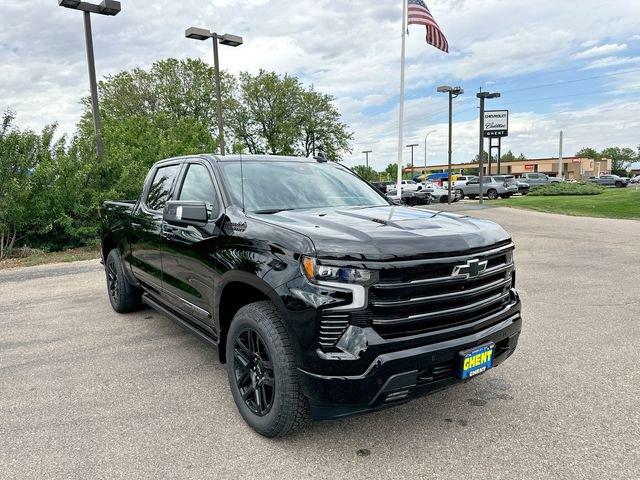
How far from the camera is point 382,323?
2.47 meters

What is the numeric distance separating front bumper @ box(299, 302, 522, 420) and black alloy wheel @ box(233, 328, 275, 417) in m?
0.39

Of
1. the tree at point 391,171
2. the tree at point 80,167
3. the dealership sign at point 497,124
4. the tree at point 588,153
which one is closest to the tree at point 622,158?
the tree at point 588,153

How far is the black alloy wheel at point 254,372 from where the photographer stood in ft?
9.35

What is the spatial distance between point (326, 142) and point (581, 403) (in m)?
43.1

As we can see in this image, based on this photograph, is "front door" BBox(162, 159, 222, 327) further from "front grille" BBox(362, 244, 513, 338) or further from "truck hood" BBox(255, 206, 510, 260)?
"front grille" BBox(362, 244, 513, 338)

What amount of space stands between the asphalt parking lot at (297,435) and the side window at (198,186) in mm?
1446

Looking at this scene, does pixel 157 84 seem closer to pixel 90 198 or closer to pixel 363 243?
pixel 90 198

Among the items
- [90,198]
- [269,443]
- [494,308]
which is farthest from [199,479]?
[90,198]

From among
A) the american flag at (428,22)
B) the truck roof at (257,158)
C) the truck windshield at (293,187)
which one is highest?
the american flag at (428,22)

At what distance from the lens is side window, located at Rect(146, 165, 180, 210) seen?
445 cm

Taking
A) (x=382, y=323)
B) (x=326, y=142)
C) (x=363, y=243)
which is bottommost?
(x=382, y=323)

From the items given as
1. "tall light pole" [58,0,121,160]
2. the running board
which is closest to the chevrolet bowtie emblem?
the running board

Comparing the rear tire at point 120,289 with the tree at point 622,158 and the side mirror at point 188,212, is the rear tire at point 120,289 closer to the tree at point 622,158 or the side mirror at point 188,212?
the side mirror at point 188,212

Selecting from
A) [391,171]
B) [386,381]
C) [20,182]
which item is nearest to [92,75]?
[20,182]
